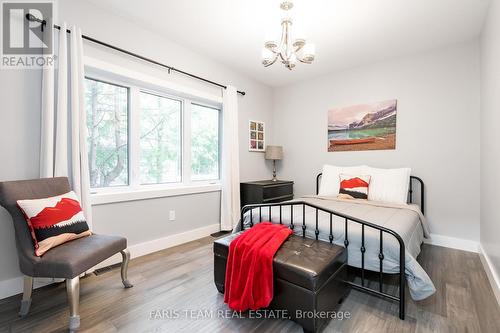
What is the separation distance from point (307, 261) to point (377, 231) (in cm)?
67

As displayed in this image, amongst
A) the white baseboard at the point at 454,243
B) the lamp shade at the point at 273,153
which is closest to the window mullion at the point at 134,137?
the lamp shade at the point at 273,153

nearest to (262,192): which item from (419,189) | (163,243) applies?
(163,243)

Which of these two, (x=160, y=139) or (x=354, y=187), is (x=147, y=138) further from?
(x=354, y=187)

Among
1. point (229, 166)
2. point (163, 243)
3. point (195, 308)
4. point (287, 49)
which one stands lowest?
point (195, 308)

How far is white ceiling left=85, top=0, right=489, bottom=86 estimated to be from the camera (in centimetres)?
220

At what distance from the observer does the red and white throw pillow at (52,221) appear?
5.16 feet

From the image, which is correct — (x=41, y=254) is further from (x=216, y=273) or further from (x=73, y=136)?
(x=216, y=273)

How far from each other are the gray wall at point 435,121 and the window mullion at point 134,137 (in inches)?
113

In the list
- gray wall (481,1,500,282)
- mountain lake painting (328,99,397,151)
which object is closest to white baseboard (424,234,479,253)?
gray wall (481,1,500,282)

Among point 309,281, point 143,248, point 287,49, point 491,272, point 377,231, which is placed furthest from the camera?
point 143,248

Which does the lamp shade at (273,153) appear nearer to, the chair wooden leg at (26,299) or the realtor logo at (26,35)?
the realtor logo at (26,35)

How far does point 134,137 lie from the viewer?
106 inches

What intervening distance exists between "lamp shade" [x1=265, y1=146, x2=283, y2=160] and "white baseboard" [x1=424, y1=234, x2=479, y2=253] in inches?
94.7

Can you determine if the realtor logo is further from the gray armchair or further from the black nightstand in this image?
the black nightstand
